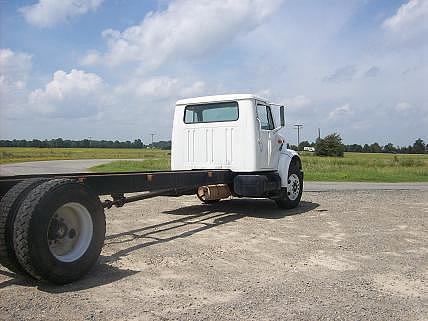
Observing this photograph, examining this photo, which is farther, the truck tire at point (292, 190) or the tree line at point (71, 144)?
the tree line at point (71, 144)

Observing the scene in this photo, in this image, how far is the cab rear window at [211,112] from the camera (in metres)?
9.45

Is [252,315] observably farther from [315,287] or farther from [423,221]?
[423,221]

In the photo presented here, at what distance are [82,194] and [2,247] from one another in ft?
3.16

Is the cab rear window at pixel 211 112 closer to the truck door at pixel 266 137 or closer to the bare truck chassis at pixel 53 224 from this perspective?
the truck door at pixel 266 137

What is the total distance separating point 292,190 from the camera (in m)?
10.5

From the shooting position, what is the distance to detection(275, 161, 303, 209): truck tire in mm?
10164

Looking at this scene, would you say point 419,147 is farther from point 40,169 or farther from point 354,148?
point 40,169

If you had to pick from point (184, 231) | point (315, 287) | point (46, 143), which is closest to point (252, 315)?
point (315, 287)

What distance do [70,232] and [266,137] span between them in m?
5.74

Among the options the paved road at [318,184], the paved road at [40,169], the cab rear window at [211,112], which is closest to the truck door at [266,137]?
the cab rear window at [211,112]

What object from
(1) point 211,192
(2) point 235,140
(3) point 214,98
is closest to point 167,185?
(1) point 211,192

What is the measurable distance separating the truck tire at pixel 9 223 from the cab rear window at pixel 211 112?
576 cm

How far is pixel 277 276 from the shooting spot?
4.87 metres

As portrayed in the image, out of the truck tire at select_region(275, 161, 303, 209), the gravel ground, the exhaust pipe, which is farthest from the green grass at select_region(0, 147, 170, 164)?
the gravel ground
